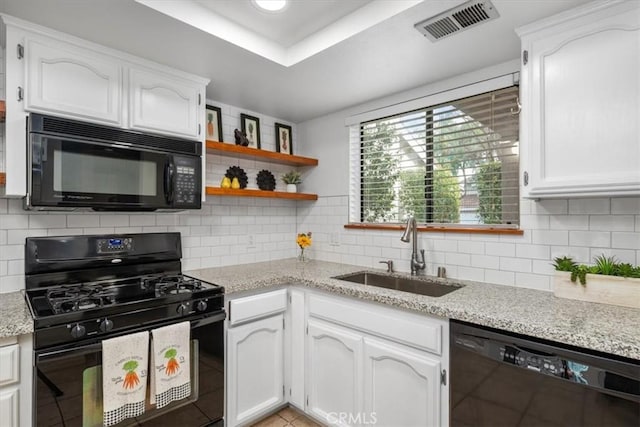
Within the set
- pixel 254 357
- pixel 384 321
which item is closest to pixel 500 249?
pixel 384 321

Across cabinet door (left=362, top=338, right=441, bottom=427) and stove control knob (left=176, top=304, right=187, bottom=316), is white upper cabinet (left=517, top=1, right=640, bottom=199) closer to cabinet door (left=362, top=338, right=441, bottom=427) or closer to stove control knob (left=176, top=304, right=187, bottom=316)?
cabinet door (left=362, top=338, right=441, bottom=427)

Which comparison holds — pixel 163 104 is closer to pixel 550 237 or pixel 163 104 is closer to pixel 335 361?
pixel 335 361

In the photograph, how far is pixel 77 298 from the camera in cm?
152

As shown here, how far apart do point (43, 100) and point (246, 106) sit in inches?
51.7

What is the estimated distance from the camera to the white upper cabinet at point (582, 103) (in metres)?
1.32

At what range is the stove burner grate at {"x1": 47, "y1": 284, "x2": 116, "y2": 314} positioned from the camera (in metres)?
1.41

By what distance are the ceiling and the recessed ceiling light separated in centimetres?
5

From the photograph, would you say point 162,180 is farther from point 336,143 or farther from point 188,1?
point 336,143

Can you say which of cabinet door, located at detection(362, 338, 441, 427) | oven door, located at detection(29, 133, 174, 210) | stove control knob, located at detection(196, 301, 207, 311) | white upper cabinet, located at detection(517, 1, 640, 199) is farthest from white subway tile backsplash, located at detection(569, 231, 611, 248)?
oven door, located at detection(29, 133, 174, 210)

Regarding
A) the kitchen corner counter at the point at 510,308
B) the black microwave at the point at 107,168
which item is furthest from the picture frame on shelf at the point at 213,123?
the kitchen corner counter at the point at 510,308

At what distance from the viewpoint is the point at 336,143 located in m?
2.81

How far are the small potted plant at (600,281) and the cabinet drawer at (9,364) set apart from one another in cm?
225

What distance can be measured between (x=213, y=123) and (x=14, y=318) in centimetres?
159

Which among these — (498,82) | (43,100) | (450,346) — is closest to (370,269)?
(450,346)
